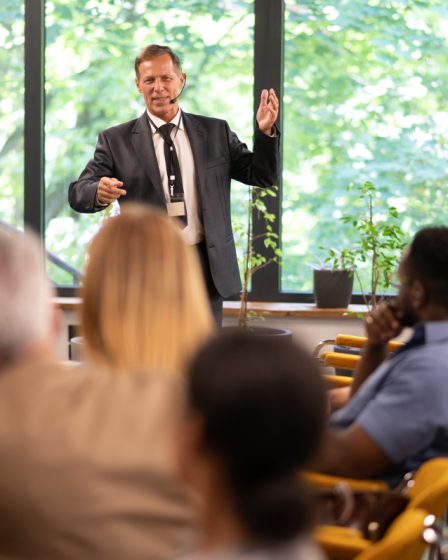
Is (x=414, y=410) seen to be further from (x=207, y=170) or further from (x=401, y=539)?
(x=207, y=170)

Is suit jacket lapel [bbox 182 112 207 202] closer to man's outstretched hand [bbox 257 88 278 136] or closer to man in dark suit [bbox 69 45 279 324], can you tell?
man in dark suit [bbox 69 45 279 324]

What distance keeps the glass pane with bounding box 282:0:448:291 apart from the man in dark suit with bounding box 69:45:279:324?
5.34ft

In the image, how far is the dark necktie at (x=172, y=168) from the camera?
4.68 metres

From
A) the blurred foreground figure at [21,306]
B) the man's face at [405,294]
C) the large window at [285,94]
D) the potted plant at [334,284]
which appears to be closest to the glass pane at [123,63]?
the large window at [285,94]

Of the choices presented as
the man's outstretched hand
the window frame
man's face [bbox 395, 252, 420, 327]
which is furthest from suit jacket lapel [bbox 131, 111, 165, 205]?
man's face [bbox 395, 252, 420, 327]

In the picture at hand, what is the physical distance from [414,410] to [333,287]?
3.98 metres

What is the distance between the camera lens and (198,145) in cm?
480

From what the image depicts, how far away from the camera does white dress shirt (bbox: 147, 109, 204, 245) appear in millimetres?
4695

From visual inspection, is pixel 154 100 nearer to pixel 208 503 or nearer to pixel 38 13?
pixel 38 13

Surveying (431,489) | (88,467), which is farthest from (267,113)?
(88,467)

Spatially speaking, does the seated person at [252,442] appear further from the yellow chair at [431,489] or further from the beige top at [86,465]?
the yellow chair at [431,489]

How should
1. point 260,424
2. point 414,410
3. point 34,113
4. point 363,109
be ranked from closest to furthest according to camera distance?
point 260,424, point 414,410, point 363,109, point 34,113

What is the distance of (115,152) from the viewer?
4.85 meters

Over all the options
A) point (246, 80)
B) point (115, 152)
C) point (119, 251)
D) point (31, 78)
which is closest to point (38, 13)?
point (31, 78)
